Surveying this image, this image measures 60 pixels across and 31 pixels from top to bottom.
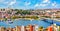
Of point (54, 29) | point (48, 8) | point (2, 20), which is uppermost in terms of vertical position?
point (48, 8)

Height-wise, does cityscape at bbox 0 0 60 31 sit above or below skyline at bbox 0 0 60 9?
below

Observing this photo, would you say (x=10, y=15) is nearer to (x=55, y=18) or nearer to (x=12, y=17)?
(x=12, y=17)

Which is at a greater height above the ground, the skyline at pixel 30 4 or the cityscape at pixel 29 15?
the skyline at pixel 30 4

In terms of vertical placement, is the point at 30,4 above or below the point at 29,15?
above

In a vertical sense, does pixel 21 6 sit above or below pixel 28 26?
above

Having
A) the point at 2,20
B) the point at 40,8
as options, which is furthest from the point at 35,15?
the point at 2,20
